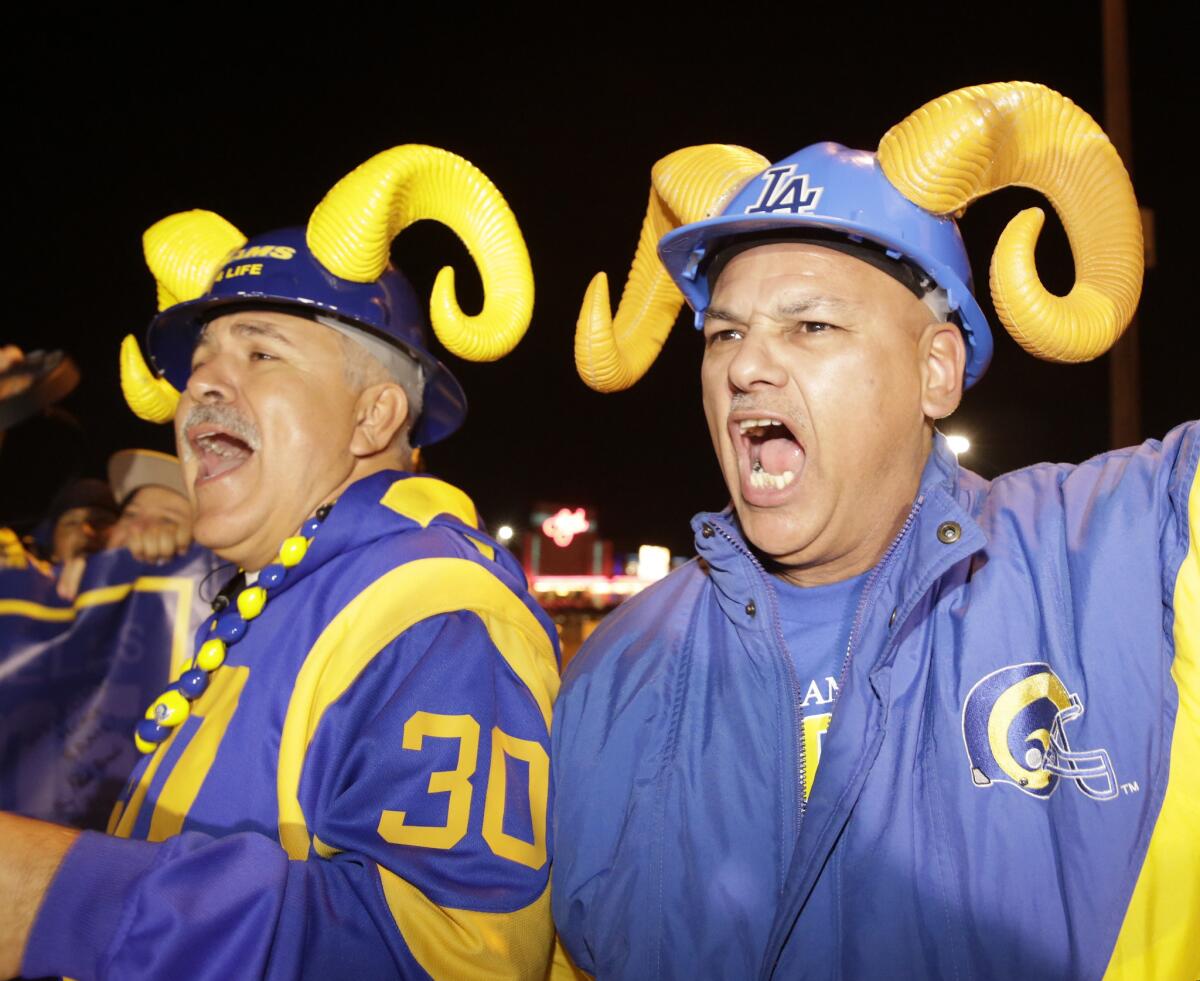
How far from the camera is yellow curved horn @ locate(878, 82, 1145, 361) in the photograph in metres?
1.90

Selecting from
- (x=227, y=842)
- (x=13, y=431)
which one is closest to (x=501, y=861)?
(x=227, y=842)

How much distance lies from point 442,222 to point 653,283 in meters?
0.66

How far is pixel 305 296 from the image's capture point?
249 centimetres

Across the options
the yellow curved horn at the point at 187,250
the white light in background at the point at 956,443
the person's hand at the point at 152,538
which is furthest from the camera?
the person's hand at the point at 152,538

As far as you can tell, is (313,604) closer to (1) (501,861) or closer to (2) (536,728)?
(2) (536,728)

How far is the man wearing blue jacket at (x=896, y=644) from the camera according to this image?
152cm

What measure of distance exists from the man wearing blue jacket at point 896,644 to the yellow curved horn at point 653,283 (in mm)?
27

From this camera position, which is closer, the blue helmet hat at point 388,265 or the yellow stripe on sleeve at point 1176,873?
the yellow stripe on sleeve at point 1176,873

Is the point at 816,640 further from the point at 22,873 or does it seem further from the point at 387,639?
the point at 22,873

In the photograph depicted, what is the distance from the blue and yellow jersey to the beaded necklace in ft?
0.10

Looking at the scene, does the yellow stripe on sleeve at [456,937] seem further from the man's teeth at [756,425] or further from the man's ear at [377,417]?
the man's ear at [377,417]

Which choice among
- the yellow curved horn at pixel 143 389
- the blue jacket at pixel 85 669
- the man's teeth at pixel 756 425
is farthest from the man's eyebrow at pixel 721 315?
the blue jacket at pixel 85 669

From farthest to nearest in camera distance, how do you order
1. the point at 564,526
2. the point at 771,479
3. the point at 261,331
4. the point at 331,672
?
the point at 564,526 < the point at 261,331 < the point at 771,479 < the point at 331,672

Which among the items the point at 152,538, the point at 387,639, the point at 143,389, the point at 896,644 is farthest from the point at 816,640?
the point at 152,538
